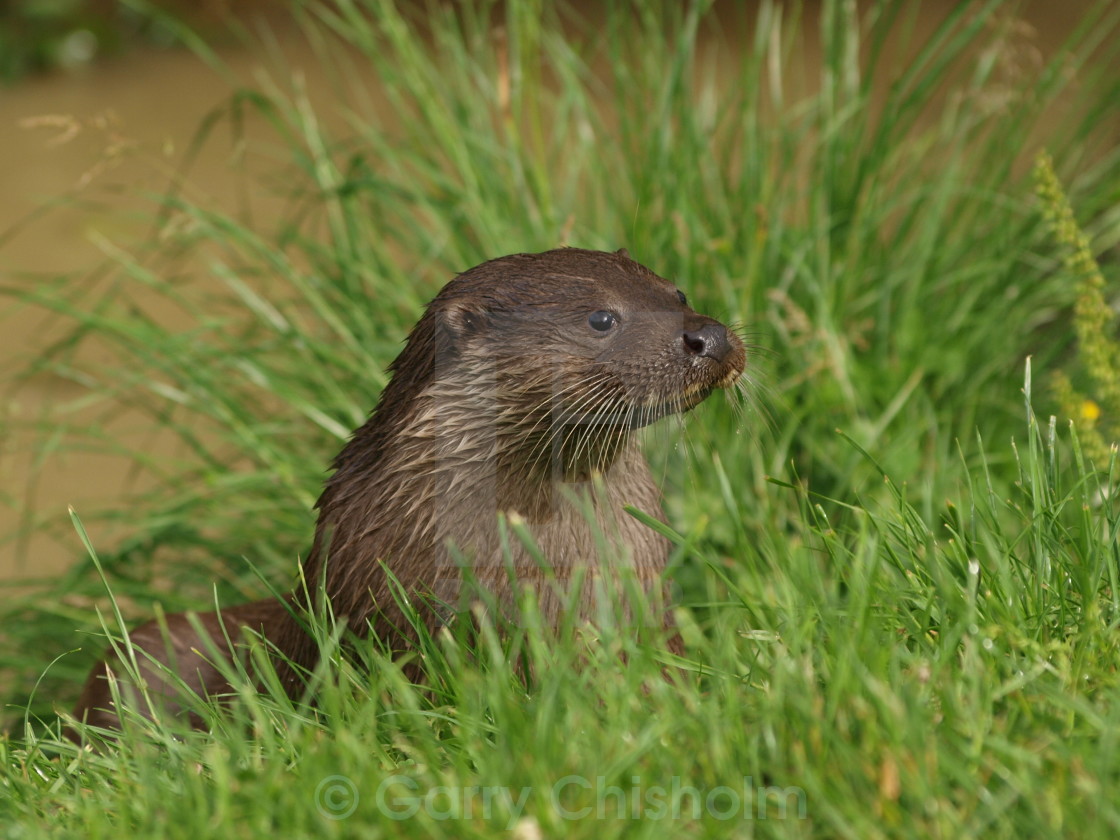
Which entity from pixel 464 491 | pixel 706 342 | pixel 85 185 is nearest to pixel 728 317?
pixel 706 342

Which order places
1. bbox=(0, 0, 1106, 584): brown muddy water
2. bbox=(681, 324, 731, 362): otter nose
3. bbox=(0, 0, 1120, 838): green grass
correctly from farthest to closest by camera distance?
bbox=(0, 0, 1106, 584): brown muddy water
bbox=(681, 324, 731, 362): otter nose
bbox=(0, 0, 1120, 838): green grass

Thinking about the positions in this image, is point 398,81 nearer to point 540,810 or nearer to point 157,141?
point 540,810

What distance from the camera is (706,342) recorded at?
204cm

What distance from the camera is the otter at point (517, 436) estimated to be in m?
2.05

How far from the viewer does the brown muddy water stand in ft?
15.4

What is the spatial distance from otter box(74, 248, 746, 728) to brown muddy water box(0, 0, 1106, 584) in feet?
4.40

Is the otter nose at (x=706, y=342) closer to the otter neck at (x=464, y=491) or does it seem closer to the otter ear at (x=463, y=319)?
the otter neck at (x=464, y=491)

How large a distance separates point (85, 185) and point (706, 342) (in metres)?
2.52

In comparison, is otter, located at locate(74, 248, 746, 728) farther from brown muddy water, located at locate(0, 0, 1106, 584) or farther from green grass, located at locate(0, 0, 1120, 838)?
brown muddy water, located at locate(0, 0, 1106, 584)

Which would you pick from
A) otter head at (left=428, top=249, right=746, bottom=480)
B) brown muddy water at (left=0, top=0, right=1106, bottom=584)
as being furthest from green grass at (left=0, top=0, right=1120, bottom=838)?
brown muddy water at (left=0, top=0, right=1106, bottom=584)

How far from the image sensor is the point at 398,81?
3.28 m

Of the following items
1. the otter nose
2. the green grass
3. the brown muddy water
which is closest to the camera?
the green grass

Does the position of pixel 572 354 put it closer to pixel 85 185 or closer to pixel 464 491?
pixel 464 491

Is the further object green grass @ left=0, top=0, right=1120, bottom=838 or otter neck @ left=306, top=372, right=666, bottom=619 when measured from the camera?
otter neck @ left=306, top=372, right=666, bottom=619
